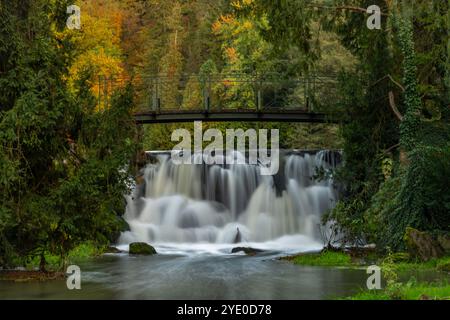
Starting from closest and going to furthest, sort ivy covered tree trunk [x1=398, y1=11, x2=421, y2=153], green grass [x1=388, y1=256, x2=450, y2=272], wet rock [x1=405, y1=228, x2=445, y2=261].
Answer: green grass [x1=388, y1=256, x2=450, y2=272] → wet rock [x1=405, y1=228, x2=445, y2=261] → ivy covered tree trunk [x1=398, y1=11, x2=421, y2=153]

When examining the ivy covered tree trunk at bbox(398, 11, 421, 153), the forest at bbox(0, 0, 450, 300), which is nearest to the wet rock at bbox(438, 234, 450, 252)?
the forest at bbox(0, 0, 450, 300)

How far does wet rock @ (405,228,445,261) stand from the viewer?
16719mm

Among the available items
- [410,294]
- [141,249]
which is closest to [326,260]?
[141,249]

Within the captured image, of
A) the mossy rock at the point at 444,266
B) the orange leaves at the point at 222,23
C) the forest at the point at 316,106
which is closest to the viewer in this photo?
the forest at the point at 316,106

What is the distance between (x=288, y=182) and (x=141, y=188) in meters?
6.28

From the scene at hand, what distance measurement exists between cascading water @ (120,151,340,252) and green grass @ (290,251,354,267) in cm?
669

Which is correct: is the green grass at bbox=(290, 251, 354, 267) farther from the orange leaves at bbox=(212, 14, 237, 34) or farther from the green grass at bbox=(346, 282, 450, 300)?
the orange leaves at bbox=(212, 14, 237, 34)

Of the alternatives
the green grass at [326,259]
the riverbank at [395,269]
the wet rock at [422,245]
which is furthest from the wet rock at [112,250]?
the wet rock at [422,245]

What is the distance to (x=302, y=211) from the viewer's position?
2847 centimetres

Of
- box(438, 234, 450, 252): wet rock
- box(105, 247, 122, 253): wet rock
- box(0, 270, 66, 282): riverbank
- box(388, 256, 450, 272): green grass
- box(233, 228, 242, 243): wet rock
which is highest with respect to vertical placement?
box(438, 234, 450, 252): wet rock

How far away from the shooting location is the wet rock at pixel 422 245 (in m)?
16.7

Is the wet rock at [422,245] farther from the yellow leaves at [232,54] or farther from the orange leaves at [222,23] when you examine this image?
the orange leaves at [222,23]

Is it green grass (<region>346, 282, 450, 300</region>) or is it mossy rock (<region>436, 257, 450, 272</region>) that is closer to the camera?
green grass (<region>346, 282, 450, 300</region>)
